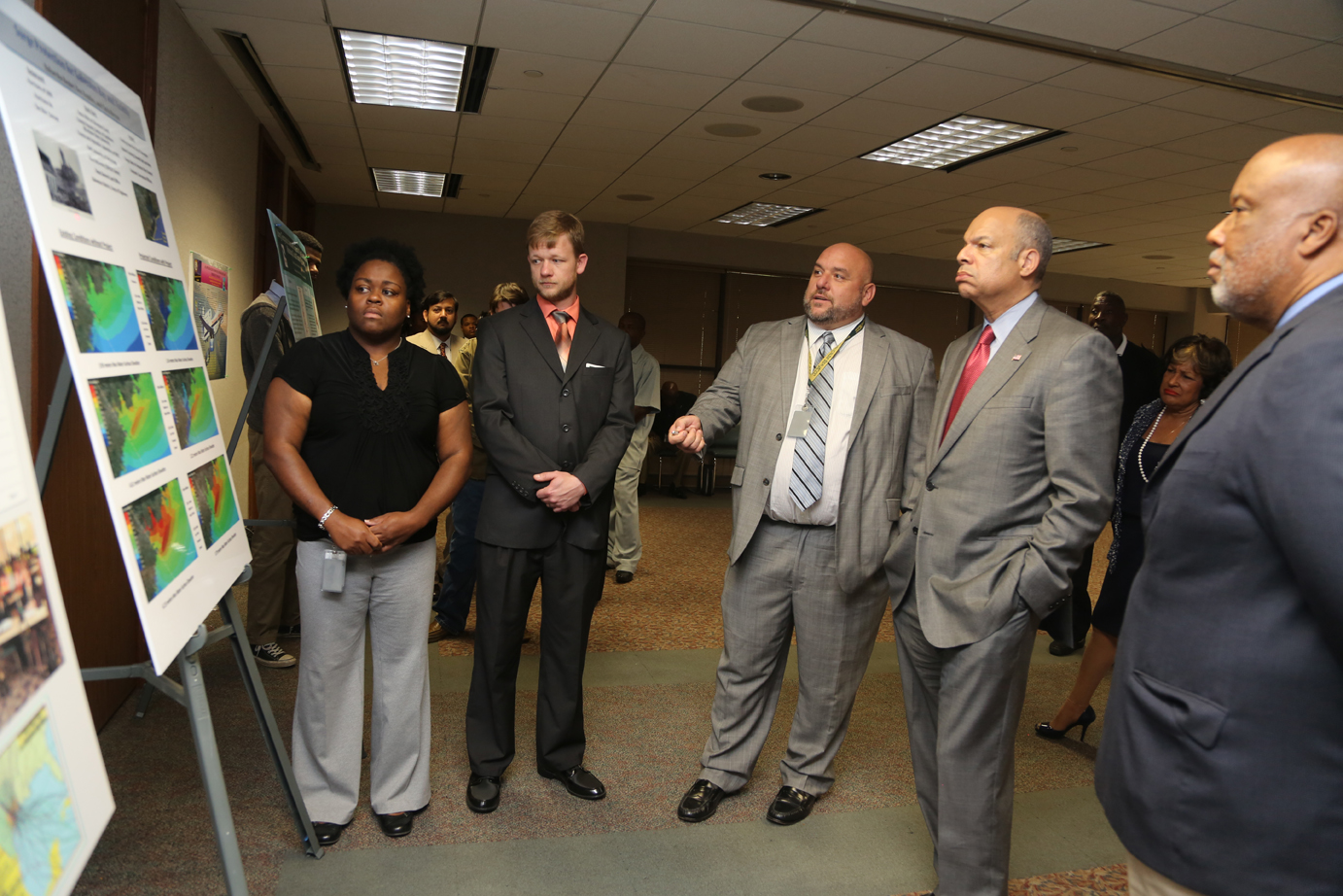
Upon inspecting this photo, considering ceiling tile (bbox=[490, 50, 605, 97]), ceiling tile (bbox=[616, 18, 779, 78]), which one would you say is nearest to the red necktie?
ceiling tile (bbox=[616, 18, 779, 78])

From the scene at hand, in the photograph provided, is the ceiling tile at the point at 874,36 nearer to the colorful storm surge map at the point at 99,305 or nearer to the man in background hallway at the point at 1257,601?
the man in background hallway at the point at 1257,601

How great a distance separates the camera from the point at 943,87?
493 centimetres

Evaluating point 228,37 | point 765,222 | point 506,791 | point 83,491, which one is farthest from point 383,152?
point 506,791

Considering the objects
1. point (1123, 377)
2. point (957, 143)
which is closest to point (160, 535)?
point (1123, 377)

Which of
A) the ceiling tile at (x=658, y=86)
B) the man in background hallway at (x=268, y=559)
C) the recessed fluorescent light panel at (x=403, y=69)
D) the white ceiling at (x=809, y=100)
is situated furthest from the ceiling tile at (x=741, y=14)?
the man in background hallway at (x=268, y=559)

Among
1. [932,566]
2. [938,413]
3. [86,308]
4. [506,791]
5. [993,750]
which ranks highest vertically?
[86,308]

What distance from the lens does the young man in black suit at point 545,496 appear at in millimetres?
2506

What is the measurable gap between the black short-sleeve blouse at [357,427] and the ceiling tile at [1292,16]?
12.6ft

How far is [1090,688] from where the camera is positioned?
10.4ft

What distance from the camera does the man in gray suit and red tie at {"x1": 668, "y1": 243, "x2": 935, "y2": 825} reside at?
8.07ft

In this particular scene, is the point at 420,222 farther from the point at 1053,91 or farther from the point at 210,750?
the point at 210,750

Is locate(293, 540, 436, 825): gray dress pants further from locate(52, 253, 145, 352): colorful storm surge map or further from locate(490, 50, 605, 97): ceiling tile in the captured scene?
locate(490, 50, 605, 97): ceiling tile

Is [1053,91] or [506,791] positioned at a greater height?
[1053,91]

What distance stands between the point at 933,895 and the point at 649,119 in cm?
510
